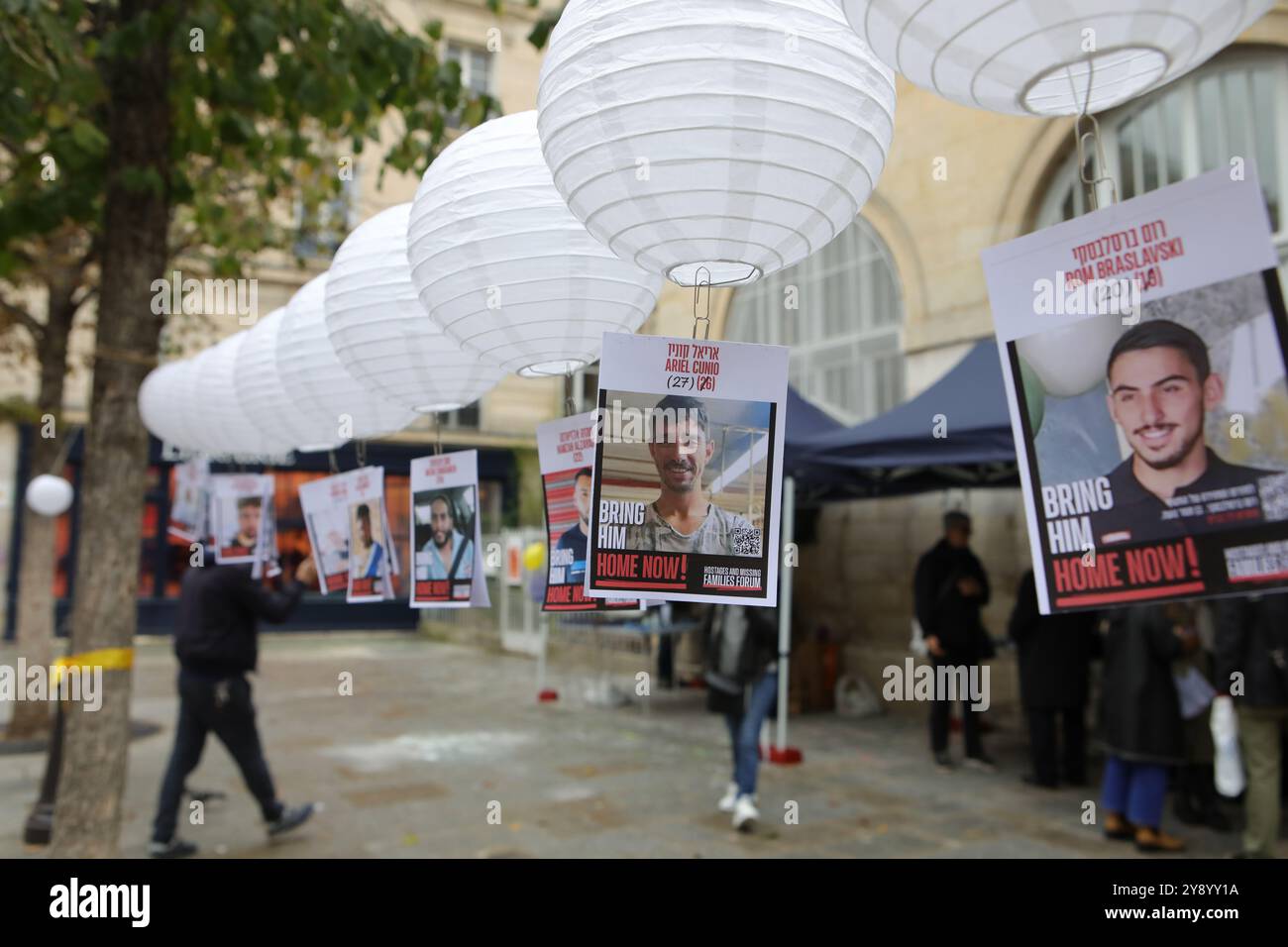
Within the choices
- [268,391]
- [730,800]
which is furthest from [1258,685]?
Answer: [268,391]

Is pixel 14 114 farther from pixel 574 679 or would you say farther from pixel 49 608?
pixel 574 679

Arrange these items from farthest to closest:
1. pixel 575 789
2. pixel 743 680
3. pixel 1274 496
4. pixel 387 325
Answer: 1. pixel 575 789
2. pixel 743 680
3. pixel 387 325
4. pixel 1274 496

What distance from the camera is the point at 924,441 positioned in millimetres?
7500

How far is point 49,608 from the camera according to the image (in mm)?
9016

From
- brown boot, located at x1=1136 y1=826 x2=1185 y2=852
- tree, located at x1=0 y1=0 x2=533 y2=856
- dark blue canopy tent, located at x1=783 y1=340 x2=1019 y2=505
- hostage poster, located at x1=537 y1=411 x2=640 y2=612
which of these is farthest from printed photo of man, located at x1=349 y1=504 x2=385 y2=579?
brown boot, located at x1=1136 y1=826 x2=1185 y2=852

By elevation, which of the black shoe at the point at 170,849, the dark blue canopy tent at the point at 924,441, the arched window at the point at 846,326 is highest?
the arched window at the point at 846,326

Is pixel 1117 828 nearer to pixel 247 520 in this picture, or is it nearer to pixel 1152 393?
pixel 247 520

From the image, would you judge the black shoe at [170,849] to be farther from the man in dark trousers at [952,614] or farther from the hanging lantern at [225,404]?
the man in dark trousers at [952,614]

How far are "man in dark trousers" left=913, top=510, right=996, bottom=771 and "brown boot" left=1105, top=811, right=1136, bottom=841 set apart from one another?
6.70 feet

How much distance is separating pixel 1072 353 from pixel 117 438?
4634 millimetres

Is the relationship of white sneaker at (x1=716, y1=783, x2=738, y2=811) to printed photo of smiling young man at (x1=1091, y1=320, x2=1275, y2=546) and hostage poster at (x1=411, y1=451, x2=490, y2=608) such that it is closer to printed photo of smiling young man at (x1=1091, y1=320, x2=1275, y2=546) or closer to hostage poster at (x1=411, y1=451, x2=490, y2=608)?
hostage poster at (x1=411, y1=451, x2=490, y2=608)

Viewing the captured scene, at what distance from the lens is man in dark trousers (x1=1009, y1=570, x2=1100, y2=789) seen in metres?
7.58

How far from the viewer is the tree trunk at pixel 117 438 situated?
15.1 feet

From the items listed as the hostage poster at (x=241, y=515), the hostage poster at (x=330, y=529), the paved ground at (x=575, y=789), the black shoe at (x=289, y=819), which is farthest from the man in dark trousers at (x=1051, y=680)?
the hostage poster at (x=330, y=529)
